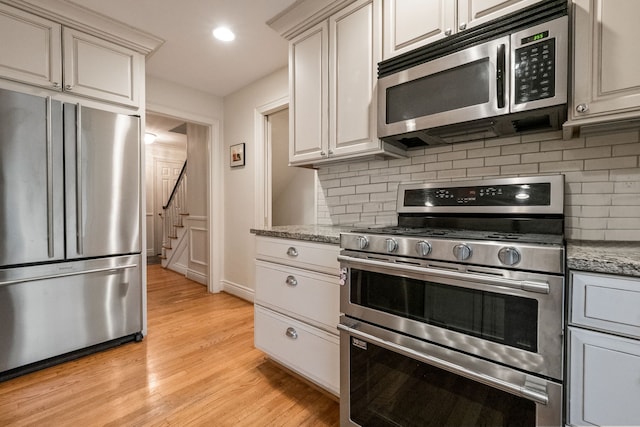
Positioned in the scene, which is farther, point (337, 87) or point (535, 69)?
point (337, 87)

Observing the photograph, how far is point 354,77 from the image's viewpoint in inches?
69.9

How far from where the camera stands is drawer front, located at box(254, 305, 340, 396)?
155 centimetres

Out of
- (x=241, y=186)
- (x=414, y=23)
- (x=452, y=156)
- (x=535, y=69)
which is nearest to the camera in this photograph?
(x=535, y=69)

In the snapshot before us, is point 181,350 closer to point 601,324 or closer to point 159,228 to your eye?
point 601,324

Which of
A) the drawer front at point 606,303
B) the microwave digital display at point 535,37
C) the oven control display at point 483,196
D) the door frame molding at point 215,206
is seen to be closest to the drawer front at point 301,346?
the oven control display at point 483,196

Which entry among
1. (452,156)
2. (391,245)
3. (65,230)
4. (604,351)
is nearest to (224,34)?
(65,230)

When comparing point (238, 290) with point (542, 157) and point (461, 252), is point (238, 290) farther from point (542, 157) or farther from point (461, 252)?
point (542, 157)

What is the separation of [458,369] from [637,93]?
1.17 m

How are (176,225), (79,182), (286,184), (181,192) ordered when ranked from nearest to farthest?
1. (79,182)
2. (286,184)
3. (176,225)
4. (181,192)

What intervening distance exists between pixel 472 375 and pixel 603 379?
1.15 feet

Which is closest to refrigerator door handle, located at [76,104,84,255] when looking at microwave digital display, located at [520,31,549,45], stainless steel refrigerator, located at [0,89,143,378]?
stainless steel refrigerator, located at [0,89,143,378]

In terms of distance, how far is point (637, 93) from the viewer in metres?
1.02

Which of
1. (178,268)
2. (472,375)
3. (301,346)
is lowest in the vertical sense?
(178,268)

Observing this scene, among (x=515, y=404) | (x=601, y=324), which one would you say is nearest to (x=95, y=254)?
(x=515, y=404)
